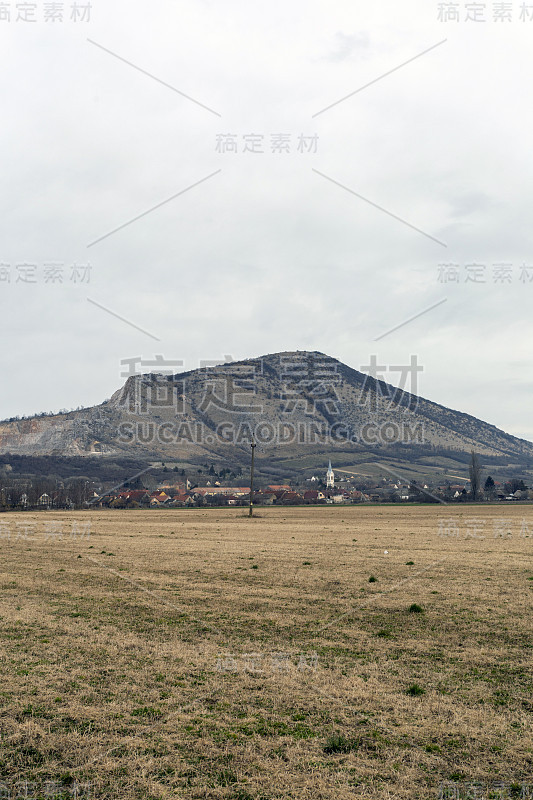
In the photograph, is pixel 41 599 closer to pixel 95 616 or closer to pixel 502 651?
pixel 95 616

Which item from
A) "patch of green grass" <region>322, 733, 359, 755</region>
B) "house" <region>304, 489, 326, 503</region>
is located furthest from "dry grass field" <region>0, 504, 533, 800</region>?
"house" <region>304, 489, 326, 503</region>

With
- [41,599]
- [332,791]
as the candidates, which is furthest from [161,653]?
[41,599]

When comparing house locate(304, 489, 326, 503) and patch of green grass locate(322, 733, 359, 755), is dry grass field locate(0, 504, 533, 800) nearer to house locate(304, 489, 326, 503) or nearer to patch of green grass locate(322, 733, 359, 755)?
patch of green grass locate(322, 733, 359, 755)

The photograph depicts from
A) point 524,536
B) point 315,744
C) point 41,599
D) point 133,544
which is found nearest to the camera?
point 315,744

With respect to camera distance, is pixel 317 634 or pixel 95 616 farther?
pixel 95 616

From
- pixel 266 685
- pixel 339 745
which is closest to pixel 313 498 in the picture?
pixel 266 685

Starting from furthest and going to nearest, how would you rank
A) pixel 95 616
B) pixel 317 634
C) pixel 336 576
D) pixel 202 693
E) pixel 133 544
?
pixel 133 544 → pixel 336 576 → pixel 95 616 → pixel 317 634 → pixel 202 693

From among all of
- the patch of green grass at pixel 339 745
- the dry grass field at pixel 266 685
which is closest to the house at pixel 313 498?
the dry grass field at pixel 266 685

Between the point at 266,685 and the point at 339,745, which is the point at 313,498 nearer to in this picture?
the point at 266,685
